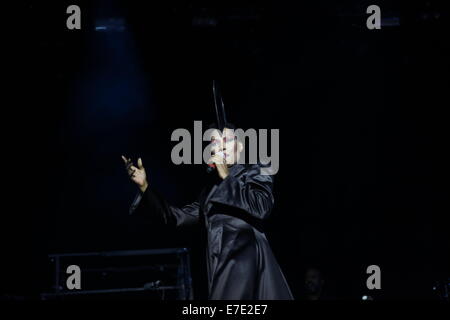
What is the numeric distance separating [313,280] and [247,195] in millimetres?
2564

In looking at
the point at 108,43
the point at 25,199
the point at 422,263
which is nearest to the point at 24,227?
the point at 25,199

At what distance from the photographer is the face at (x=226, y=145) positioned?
3.54 meters

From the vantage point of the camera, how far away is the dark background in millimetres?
5824

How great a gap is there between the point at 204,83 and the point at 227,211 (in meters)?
3.03

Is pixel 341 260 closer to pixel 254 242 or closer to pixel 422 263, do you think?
pixel 422 263

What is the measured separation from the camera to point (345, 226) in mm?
6047

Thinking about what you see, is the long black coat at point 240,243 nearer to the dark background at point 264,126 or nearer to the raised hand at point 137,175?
the raised hand at point 137,175

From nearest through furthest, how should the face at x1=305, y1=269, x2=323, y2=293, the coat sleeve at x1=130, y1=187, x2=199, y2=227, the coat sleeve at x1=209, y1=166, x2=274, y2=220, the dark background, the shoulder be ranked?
the coat sleeve at x1=209, y1=166, x2=274, y2=220
the shoulder
the coat sleeve at x1=130, y1=187, x2=199, y2=227
the face at x1=305, y1=269, x2=323, y2=293
the dark background

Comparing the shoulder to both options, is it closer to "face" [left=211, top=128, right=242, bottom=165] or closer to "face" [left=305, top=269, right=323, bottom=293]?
"face" [left=211, top=128, right=242, bottom=165]

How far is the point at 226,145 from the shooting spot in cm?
359

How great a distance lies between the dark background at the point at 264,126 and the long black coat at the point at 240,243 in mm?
2712

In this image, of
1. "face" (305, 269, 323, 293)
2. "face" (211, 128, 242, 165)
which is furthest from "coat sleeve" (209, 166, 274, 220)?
"face" (305, 269, 323, 293)

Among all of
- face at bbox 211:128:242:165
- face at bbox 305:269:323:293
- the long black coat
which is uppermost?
face at bbox 211:128:242:165

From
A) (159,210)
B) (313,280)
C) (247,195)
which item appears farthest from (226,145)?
(313,280)
